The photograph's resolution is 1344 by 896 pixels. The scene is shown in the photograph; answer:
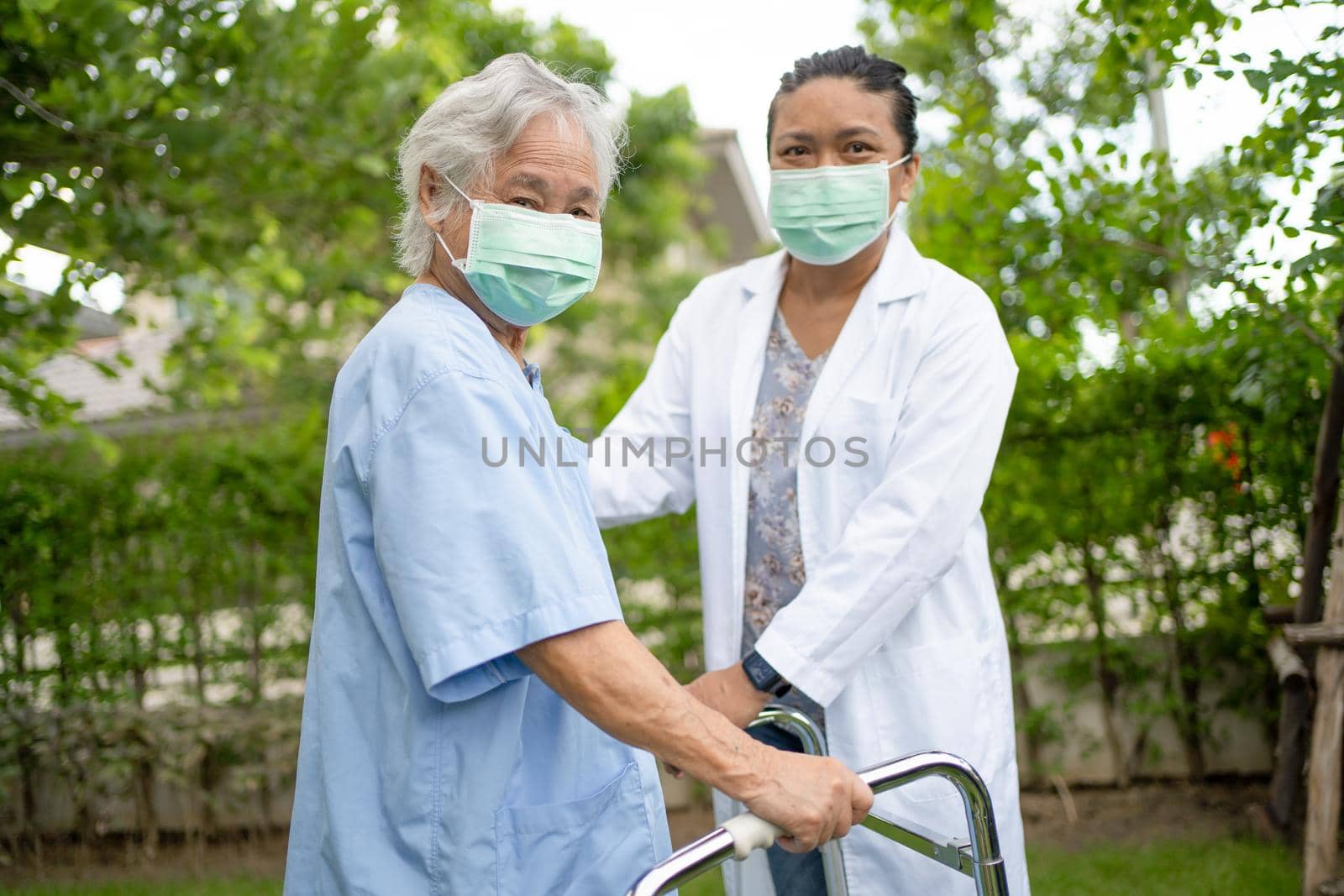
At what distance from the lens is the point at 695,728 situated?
57.6 inches

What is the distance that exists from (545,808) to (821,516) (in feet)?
3.26

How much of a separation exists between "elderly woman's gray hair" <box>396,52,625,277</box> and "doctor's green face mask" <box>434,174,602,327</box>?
0.04m

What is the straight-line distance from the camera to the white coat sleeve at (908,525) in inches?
80.7

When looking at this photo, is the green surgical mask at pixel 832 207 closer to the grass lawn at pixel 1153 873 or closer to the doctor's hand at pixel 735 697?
the doctor's hand at pixel 735 697

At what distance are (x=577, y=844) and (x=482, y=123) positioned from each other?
1049 millimetres

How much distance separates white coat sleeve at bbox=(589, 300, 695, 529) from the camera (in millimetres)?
2568

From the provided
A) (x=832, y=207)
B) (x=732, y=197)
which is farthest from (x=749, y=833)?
(x=732, y=197)

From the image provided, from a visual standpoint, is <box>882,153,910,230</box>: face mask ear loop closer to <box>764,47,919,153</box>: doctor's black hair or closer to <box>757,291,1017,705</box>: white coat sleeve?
<box>764,47,919,153</box>: doctor's black hair

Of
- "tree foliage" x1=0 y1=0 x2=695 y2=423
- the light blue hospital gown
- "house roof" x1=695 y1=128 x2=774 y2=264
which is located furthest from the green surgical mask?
"house roof" x1=695 y1=128 x2=774 y2=264

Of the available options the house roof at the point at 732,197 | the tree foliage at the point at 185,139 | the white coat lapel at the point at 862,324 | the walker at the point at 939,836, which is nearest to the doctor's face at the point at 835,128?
the white coat lapel at the point at 862,324

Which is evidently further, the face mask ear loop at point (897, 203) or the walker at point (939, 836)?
the face mask ear loop at point (897, 203)

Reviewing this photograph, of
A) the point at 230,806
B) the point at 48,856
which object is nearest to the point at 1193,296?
the point at 230,806

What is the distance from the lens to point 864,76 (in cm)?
238

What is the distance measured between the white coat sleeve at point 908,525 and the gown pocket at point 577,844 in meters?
0.51
